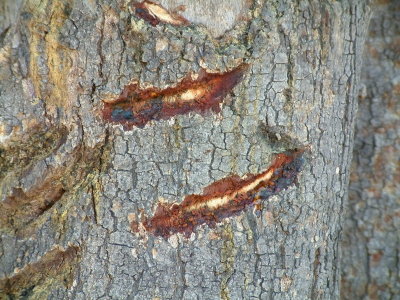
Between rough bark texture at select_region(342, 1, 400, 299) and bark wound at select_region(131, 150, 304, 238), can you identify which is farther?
rough bark texture at select_region(342, 1, 400, 299)

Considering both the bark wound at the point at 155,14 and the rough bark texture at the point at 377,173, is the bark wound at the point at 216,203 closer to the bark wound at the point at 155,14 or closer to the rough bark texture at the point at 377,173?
the bark wound at the point at 155,14

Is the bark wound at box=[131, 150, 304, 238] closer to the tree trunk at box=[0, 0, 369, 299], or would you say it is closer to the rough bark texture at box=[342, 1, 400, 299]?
the tree trunk at box=[0, 0, 369, 299]

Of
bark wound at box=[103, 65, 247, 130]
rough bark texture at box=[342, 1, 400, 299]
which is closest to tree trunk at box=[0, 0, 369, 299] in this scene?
bark wound at box=[103, 65, 247, 130]

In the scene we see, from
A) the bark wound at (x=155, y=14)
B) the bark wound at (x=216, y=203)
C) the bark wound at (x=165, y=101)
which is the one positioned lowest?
the bark wound at (x=216, y=203)

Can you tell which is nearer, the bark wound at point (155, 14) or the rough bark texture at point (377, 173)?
the bark wound at point (155, 14)

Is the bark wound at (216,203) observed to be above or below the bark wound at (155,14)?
below

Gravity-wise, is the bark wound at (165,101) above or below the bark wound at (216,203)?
above

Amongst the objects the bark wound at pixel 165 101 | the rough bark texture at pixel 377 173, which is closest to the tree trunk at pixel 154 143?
the bark wound at pixel 165 101
